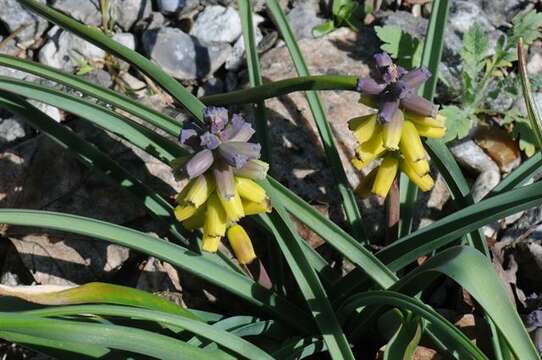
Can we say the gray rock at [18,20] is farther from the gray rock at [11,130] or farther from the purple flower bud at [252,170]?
the purple flower bud at [252,170]

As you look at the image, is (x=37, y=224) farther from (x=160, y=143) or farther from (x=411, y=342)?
(x=411, y=342)

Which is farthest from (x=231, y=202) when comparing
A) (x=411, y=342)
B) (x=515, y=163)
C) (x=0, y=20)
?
(x=0, y=20)

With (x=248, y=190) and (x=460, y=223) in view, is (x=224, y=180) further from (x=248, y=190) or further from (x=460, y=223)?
(x=460, y=223)

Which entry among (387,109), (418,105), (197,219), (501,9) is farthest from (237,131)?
(501,9)

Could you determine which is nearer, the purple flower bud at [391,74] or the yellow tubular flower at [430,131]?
the purple flower bud at [391,74]

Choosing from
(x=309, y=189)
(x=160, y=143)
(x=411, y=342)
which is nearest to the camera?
(x=411, y=342)

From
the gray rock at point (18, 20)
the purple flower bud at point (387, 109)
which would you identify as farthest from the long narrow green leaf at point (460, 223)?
the gray rock at point (18, 20)

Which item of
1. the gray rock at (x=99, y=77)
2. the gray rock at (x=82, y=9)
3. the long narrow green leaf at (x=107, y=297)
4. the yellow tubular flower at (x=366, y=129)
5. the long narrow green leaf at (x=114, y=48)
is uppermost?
the gray rock at (x=82, y=9)

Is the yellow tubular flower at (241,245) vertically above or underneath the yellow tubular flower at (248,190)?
underneath
